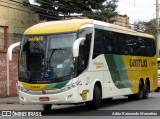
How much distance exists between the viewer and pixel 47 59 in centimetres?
1519

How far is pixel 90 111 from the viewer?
16.0m

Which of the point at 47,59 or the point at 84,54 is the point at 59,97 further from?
the point at 84,54

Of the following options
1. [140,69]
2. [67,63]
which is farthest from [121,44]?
[67,63]

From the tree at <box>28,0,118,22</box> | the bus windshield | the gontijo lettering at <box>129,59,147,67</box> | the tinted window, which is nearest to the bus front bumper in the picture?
the bus windshield

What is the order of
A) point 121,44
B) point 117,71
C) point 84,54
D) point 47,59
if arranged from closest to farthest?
1. point 47,59
2. point 84,54
3. point 117,71
4. point 121,44

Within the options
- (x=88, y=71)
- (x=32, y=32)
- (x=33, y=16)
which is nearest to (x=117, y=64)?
(x=88, y=71)

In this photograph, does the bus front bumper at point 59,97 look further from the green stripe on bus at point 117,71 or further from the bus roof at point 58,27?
the green stripe on bus at point 117,71

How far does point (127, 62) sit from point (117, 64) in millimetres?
1419

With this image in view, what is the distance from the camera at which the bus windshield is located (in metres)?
15.0

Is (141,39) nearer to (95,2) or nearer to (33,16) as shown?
(95,2)

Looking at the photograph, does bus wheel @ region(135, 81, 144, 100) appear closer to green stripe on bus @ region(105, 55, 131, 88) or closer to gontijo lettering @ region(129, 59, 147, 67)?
gontijo lettering @ region(129, 59, 147, 67)

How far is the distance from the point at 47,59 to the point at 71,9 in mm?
17472

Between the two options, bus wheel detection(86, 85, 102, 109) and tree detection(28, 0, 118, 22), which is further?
tree detection(28, 0, 118, 22)

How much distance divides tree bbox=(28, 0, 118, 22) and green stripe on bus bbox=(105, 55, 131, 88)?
12.7m
